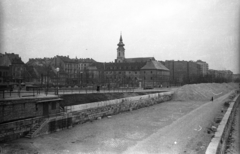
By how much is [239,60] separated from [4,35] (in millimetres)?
16521

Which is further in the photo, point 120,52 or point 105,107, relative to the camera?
point 120,52

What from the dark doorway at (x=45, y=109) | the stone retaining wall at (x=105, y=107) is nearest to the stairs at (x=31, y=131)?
the dark doorway at (x=45, y=109)

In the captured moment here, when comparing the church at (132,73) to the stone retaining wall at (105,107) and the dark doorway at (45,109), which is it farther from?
the dark doorway at (45,109)

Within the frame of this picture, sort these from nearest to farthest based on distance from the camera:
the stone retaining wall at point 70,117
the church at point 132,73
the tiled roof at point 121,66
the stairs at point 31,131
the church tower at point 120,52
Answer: the stone retaining wall at point 70,117
the stairs at point 31,131
the church at point 132,73
the tiled roof at point 121,66
the church tower at point 120,52

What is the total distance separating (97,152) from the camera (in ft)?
46.0

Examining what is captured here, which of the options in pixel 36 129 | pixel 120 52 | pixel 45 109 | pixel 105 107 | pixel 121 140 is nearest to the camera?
pixel 121 140

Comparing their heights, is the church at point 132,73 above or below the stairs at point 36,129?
above

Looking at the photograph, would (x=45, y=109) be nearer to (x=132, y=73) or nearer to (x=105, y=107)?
(x=105, y=107)

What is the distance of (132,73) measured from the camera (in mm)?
82875

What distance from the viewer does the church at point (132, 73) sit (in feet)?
253

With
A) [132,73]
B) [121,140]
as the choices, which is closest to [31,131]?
[121,140]

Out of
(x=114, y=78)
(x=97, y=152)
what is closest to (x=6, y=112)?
(x=97, y=152)

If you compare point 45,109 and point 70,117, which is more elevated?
point 45,109

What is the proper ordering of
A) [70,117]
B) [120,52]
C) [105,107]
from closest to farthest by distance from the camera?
[70,117] → [105,107] → [120,52]
